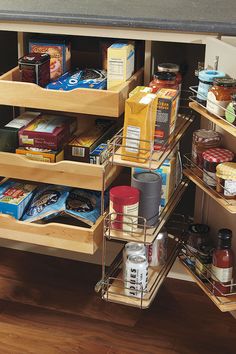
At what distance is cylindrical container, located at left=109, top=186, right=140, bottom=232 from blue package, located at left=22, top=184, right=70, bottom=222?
28cm

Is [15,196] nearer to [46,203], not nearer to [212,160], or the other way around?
[46,203]

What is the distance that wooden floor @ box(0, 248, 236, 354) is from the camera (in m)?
2.17

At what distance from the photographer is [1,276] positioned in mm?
2527

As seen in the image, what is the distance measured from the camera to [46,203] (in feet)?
7.61

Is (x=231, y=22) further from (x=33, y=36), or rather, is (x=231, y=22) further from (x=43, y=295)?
(x=43, y=295)

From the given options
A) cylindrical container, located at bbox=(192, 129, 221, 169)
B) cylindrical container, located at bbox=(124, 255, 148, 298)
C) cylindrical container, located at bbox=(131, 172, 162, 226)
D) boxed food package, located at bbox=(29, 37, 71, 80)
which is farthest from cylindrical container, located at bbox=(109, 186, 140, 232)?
boxed food package, located at bbox=(29, 37, 71, 80)

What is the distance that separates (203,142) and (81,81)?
1.66ft

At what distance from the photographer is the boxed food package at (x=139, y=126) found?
6.34 feet

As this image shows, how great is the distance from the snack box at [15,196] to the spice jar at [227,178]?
0.70 m

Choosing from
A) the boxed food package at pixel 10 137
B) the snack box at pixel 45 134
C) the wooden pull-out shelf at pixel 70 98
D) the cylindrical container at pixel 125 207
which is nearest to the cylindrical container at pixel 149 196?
the cylindrical container at pixel 125 207

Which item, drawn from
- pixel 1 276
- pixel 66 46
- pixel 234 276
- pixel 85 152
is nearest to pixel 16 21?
pixel 66 46

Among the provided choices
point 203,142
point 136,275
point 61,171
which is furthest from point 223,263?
point 61,171

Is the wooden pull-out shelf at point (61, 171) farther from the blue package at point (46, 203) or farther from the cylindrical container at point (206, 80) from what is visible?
the cylindrical container at point (206, 80)

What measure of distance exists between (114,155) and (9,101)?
1.47ft
